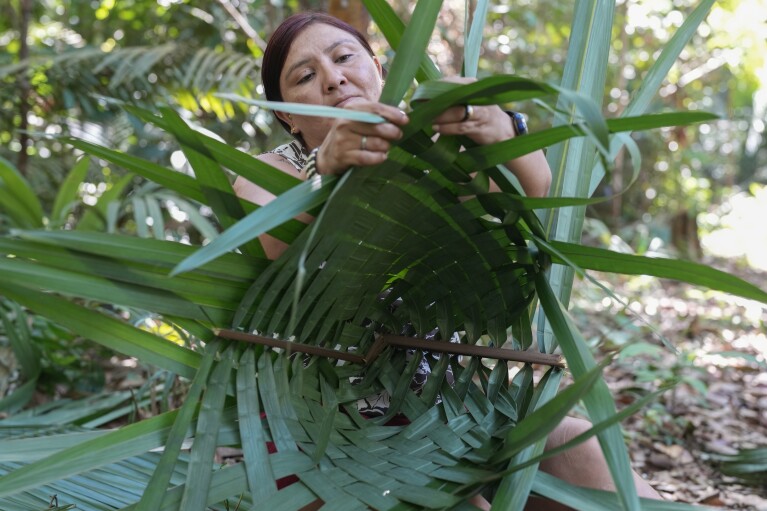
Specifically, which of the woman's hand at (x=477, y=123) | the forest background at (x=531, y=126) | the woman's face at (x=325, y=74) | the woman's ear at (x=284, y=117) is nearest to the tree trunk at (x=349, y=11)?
the forest background at (x=531, y=126)

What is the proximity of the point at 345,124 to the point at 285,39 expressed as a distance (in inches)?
23.1

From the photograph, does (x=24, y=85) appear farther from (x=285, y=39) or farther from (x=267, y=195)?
(x=267, y=195)

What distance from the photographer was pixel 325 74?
1056 mm

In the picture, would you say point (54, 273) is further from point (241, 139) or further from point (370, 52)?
point (241, 139)

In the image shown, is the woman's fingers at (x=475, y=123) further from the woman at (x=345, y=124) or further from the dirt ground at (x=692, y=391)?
the dirt ground at (x=692, y=391)

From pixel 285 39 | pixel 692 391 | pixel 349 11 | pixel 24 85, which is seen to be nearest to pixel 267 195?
pixel 285 39

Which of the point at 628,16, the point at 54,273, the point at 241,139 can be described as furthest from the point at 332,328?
the point at 628,16

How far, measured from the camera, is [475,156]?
0.62 metres

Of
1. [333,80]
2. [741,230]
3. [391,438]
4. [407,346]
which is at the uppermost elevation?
[741,230]

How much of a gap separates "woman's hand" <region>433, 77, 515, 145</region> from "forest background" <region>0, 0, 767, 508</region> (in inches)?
6.6

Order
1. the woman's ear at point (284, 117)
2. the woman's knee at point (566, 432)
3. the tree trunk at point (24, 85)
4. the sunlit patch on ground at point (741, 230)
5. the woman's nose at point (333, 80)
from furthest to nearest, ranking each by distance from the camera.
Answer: the sunlit patch on ground at point (741, 230)
the tree trunk at point (24, 85)
the woman's ear at point (284, 117)
the woman's nose at point (333, 80)
the woman's knee at point (566, 432)

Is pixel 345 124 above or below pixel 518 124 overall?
below

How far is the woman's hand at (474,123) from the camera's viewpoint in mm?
599

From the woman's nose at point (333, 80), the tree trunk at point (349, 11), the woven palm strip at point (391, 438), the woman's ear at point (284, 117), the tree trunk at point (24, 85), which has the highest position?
the tree trunk at point (349, 11)
